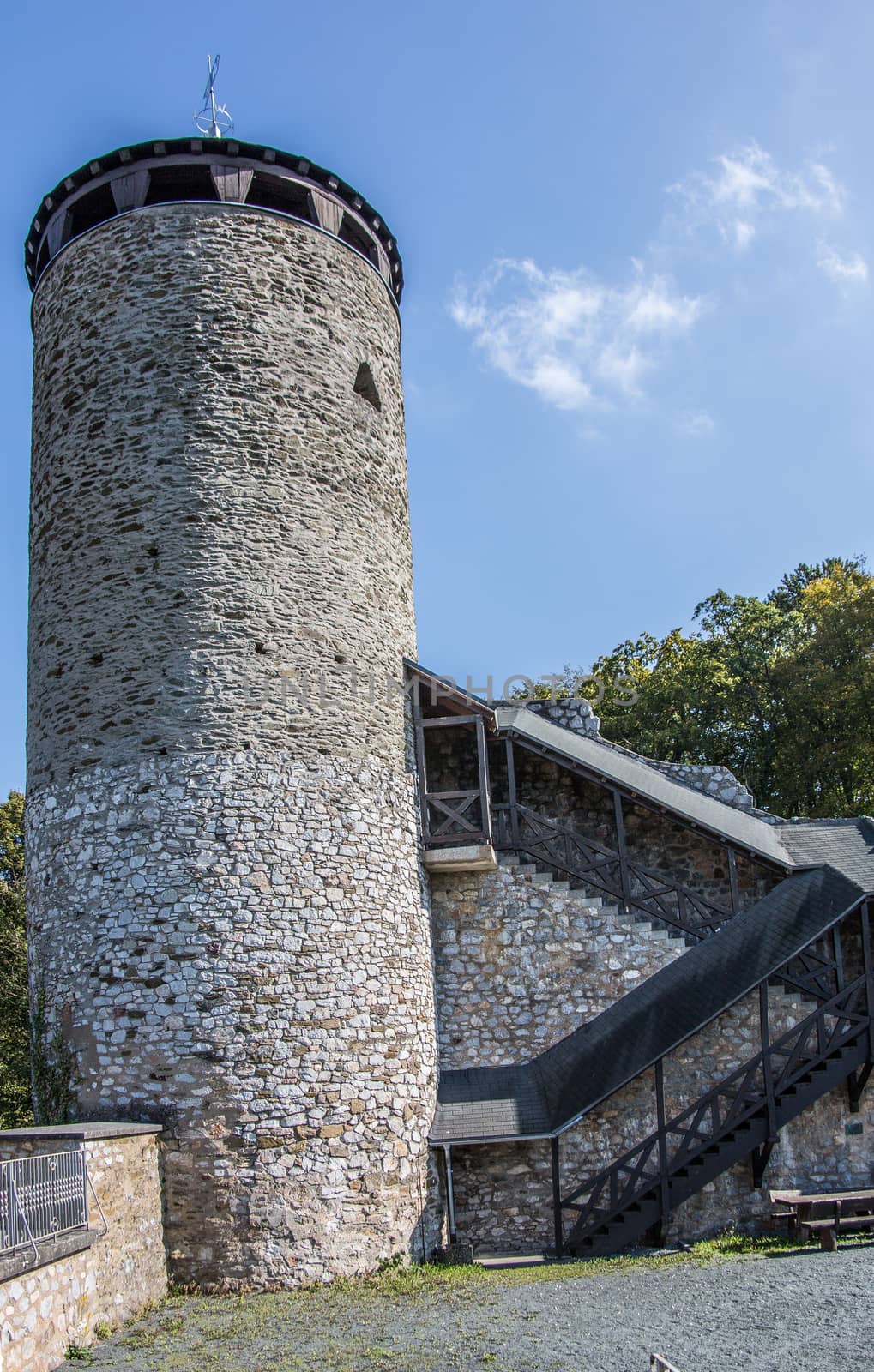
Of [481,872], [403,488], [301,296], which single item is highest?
[301,296]

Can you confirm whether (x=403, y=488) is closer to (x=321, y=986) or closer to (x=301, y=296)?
(x=301, y=296)

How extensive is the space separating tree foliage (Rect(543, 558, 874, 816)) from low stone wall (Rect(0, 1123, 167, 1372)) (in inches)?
669

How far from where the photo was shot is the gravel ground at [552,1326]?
25.9ft

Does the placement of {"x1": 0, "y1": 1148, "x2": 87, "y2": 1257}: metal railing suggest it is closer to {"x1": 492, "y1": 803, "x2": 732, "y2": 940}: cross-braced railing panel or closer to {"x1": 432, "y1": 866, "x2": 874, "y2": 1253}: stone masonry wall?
{"x1": 432, "y1": 866, "x2": 874, "y2": 1253}: stone masonry wall

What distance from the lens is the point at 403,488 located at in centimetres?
1492

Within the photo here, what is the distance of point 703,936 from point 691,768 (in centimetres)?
320

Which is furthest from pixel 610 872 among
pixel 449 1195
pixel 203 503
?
pixel 203 503

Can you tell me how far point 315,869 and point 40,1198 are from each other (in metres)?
4.35

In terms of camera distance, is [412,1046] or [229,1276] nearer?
[229,1276]

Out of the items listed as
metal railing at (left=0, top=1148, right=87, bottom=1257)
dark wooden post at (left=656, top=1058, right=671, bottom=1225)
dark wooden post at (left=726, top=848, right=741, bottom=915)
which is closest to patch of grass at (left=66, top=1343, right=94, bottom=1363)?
metal railing at (left=0, top=1148, right=87, bottom=1257)

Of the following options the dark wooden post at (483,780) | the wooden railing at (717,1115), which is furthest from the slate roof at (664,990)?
the wooden railing at (717,1115)

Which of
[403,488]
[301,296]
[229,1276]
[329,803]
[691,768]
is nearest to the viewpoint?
[229,1276]

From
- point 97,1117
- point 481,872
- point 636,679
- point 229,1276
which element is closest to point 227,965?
point 97,1117

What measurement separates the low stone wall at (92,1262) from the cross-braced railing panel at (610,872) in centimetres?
591
